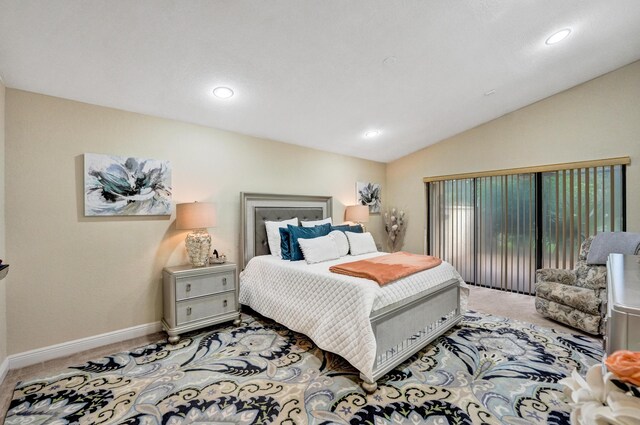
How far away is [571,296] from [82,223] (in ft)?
16.4

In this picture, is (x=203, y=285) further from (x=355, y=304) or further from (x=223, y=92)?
(x=223, y=92)

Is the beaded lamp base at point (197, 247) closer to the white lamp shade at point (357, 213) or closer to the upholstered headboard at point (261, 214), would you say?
the upholstered headboard at point (261, 214)

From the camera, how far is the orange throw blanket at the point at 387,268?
7.80 feet

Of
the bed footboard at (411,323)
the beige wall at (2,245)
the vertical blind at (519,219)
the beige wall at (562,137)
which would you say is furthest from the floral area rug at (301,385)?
the beige wall at (562,137)

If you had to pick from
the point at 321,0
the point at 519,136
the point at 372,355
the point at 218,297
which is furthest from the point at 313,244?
the point at 519,136

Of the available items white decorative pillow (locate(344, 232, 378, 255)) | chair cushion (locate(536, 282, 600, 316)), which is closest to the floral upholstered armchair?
chair cushion (locate(536, 282, 600, 316))

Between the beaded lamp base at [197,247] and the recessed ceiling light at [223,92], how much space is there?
4.89 ft

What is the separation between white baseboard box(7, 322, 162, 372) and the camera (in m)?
2.39

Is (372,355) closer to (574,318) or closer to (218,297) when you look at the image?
(218,297)

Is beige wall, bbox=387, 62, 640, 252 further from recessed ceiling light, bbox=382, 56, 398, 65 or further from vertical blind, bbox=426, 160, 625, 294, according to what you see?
recessed ceiling light, bbox=382, 56, 398, 65

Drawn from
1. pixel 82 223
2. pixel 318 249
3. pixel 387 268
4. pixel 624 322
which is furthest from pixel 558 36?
pixel 82 223

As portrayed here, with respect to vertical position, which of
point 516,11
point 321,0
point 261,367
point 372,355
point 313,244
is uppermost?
point 516,11

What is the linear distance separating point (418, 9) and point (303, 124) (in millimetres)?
1936

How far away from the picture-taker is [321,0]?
189 centimetres
